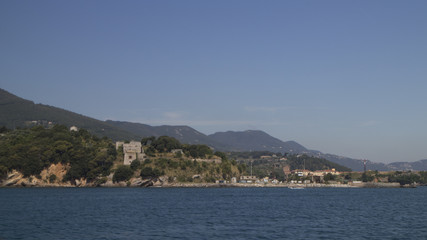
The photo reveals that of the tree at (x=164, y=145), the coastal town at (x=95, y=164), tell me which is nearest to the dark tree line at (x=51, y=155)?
the coastal town at (x=95, y=164)

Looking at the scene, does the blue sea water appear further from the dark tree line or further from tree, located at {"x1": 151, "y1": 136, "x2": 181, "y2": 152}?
tree, located at {"x1": 151, "y1": 136, "x2": 181, "y2": 152}

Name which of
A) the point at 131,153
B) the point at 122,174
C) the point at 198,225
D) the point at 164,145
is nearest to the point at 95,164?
the point at 122,174

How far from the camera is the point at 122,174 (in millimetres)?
142500

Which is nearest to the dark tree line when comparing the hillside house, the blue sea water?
the hillside house

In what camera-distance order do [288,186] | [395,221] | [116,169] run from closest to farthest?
[395,221] → [116,169] → [288,186]

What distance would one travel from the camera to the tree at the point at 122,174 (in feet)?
467

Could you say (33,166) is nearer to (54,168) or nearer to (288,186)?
(54,168)

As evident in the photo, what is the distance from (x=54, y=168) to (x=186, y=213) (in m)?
92.1


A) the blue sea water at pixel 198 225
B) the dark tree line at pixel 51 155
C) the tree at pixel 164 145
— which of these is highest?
the tree at pixel 164 145

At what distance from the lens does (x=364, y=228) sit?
147 ft

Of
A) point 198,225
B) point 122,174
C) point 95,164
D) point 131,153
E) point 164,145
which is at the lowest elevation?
point 198,225

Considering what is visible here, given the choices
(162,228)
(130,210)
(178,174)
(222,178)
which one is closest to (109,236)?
(162,228)

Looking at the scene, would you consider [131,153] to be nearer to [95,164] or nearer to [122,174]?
[122,174]

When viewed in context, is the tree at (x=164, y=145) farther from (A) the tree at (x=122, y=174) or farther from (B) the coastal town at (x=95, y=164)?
(A) the tree at (x=122, y=174)
